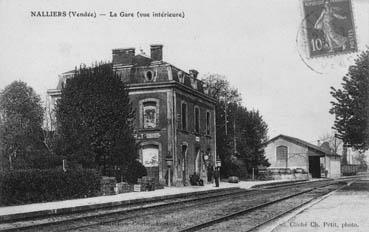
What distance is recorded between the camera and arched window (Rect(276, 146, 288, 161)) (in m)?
64.4

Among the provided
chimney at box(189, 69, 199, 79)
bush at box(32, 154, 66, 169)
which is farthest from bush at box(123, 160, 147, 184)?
chimney at box(189, 69, 199, 79)

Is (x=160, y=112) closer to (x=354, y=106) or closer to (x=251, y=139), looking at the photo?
(x=354, y=106)

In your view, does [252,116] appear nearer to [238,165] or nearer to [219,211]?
[238,165]

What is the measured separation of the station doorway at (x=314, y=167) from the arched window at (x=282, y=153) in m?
5.15

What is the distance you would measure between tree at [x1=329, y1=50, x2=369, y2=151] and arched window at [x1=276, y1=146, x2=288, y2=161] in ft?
130

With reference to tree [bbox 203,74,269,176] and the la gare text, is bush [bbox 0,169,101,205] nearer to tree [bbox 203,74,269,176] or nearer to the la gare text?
the la gare text

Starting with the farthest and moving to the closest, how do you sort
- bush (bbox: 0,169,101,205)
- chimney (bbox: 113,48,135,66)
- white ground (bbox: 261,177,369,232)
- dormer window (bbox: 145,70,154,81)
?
chimney (bbox: 113,48,135,66), dormer window (bbox: 145,70,154,81), bush (bbox: 0,169,101,205), white ground (bbox: 261,177,369,232)

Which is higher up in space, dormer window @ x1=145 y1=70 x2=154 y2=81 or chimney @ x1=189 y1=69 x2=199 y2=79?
chimney @ x1=189 y1=69 x2=199 y2=79

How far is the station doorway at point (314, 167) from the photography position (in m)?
67.6

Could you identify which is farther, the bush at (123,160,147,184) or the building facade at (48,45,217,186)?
the building facade at (48,45,217,186)

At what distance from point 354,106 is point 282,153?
1672 inches

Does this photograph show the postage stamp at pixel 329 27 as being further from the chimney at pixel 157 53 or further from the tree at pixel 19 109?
the tree at pixel 19 109

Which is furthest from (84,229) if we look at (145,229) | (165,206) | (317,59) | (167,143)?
(167,143)

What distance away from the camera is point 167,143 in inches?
1294
